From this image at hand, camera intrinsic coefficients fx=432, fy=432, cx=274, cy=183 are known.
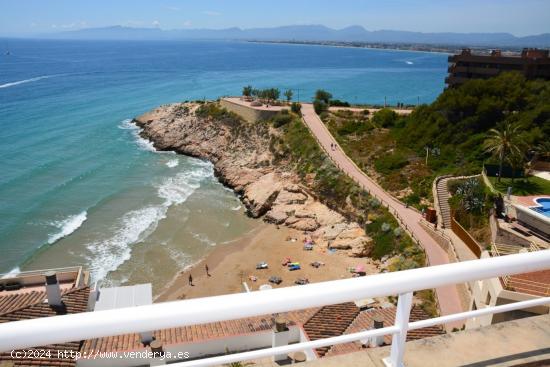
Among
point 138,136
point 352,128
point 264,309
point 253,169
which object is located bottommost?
point 253,169

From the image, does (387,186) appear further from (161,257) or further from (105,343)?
(105,343)

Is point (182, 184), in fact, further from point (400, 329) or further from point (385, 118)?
point (400, 329)

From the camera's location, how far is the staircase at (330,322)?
49.1 feet

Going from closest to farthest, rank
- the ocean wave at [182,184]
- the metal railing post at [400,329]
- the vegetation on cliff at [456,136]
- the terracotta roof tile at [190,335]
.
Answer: the metal railing post at [400,329], the terracotta roof tile at [190,335], the vegetation on cliff at [456,136], the ocean wave at [182,184]

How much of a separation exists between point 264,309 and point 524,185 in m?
30.0

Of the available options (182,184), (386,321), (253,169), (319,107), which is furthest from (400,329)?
(319,107)

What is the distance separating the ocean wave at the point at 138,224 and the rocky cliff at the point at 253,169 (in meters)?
3.48

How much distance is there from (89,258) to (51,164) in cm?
2260

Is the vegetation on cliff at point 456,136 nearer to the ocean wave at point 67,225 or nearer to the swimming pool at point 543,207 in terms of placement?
the swimming pool at point 543,207

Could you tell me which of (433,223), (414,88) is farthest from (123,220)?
(414,88)

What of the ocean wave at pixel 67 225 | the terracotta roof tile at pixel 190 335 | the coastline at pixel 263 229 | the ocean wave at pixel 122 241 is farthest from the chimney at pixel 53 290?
the ocean wave at pixel 67 225

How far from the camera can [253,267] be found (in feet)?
90.3

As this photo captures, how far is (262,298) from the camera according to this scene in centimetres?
203

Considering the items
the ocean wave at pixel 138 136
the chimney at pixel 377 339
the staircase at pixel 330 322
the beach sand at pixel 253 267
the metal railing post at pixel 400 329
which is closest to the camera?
the metal railing post at pixel 400 329
